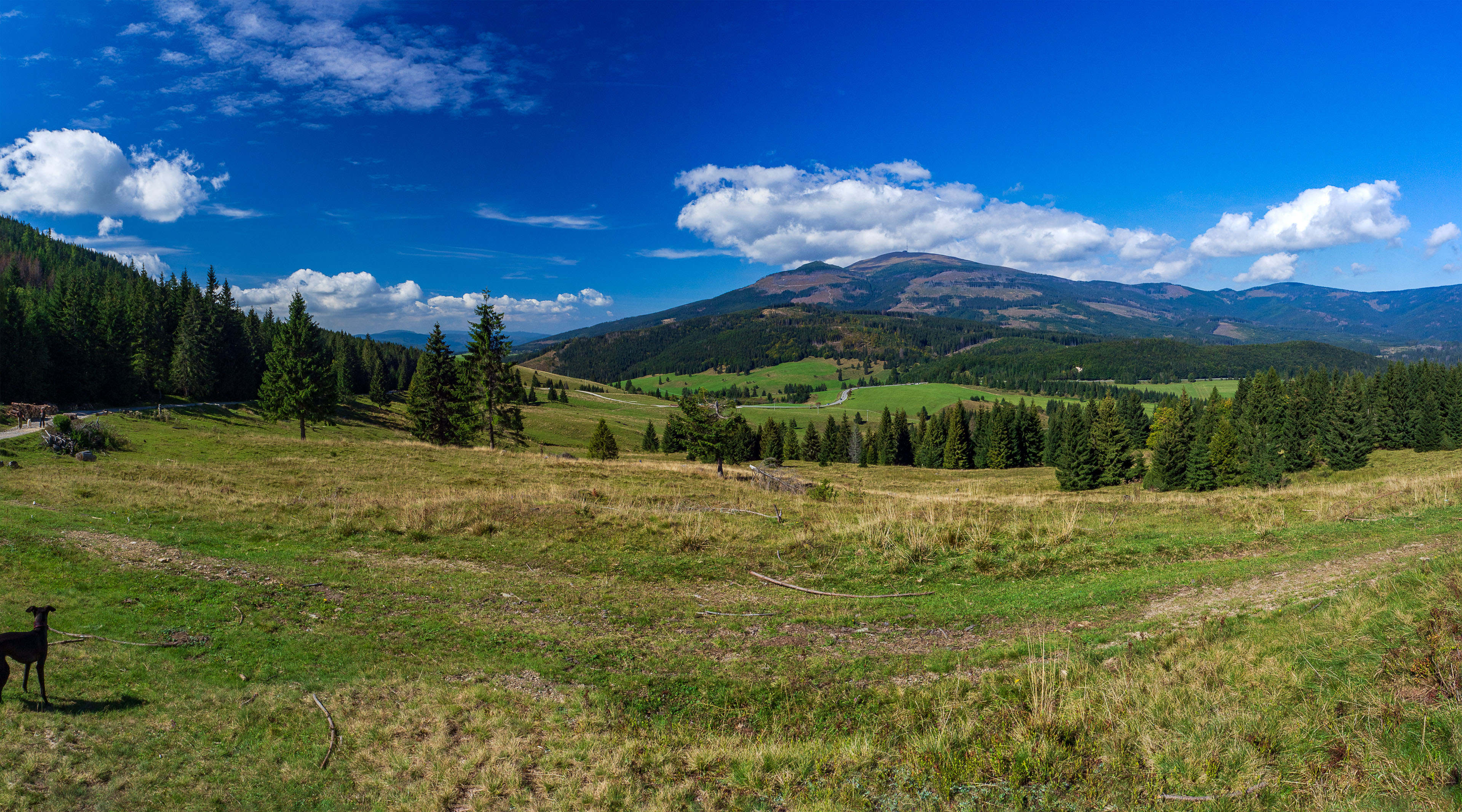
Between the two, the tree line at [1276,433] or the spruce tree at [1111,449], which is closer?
the tree line at [1276,433]

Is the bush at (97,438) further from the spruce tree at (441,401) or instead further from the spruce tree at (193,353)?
the spruce tree at (193,353)

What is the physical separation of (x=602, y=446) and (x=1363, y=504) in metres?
50.7

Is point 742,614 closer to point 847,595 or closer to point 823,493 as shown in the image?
point 847,595

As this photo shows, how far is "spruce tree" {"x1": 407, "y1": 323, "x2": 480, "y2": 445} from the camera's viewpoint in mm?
49406

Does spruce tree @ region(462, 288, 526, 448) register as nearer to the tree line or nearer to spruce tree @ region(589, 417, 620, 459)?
spruce tree @ region(589, 417, 620, 459)

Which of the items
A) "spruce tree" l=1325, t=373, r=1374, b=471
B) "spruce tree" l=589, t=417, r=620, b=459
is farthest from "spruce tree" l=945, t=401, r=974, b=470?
"spruce tree" l=589, t=417, r=620, b=459

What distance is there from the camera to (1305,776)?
5.13 metres

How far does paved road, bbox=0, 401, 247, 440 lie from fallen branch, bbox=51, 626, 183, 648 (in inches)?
1296

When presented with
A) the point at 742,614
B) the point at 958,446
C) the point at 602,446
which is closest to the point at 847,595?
the point at 742,614

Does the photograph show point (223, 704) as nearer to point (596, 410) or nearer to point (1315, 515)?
point (1315, 515)

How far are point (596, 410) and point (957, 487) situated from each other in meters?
121

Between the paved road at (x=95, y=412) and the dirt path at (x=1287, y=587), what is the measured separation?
156 ft

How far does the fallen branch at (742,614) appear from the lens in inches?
444

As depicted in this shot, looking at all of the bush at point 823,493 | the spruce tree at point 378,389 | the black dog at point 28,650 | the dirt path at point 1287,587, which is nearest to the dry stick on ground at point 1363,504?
the dirt path at point 1287,587
